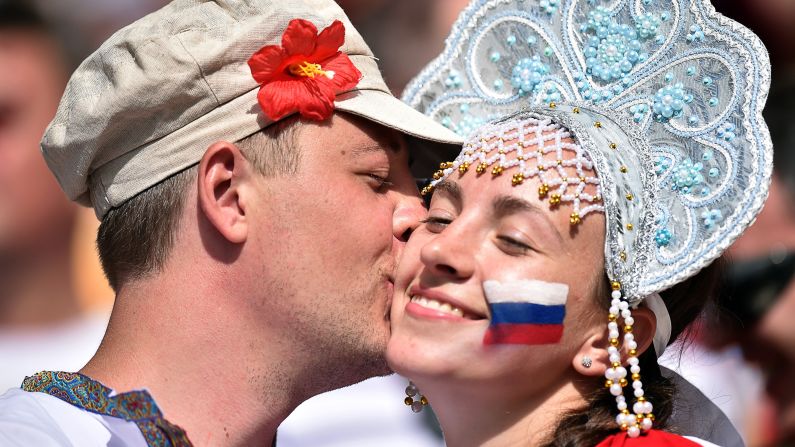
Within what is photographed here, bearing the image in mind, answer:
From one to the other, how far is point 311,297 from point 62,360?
10.0 ft

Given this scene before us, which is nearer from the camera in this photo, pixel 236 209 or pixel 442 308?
pixel 442 308

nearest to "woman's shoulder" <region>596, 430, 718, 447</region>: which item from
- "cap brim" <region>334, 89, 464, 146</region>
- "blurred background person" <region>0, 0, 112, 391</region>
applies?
"cap brim" <region>334, 89, 464, 146</region>

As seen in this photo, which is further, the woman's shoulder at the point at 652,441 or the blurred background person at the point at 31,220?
the blurred background person at the point at 31,220

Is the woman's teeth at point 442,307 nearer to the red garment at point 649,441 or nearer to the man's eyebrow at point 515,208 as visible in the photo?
the man's eyebrow at point 515,208

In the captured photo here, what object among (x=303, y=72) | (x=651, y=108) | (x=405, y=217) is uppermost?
(x=303, y=72)

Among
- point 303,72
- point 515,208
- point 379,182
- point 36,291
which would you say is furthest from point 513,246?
point 36,291

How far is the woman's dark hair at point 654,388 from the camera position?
2590mm

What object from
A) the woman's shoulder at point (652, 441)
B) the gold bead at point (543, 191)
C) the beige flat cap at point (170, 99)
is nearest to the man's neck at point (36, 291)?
the beige flat cap at point (170, 99)

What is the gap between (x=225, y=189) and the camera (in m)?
2.89

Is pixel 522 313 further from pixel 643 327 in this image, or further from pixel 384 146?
pixel 384 146

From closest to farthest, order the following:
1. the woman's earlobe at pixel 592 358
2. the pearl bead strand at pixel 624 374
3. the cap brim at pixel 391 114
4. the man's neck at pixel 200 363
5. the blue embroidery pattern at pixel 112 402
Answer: the blue embroidery pattern at pixel 112 402
the pearl bead strand at pixel 624 374
the woman's earlobe at pixel 592 358
the man's neck at pixel 200 363
the cap brim at pixel 391 114

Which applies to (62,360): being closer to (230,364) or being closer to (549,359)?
(230,364)

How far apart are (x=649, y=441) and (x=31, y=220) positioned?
12.6ft

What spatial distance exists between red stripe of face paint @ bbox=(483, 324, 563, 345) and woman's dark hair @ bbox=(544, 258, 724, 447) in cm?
20
